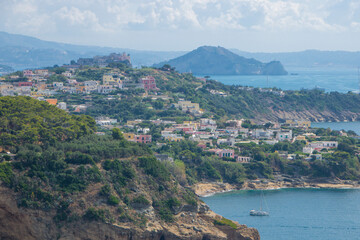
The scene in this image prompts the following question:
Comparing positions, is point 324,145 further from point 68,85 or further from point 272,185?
point 68,85

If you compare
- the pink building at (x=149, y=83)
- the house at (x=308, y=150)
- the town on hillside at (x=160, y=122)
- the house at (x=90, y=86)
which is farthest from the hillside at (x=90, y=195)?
the pink building at (x=149, y=83)

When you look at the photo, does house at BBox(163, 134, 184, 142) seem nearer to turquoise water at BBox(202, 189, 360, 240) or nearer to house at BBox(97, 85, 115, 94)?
turquoise water at BBox(202, 189, 360, 240)

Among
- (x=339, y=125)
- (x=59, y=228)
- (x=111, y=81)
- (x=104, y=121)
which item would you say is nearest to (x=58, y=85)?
(x=111, y=81)

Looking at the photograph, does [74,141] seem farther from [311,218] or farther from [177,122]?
[177,122]

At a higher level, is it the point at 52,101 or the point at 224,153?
the point at 52,101

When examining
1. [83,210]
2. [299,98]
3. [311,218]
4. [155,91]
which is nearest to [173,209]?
[83,210]

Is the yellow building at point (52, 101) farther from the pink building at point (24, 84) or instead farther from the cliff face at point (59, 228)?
the cliff face at point (59, 228)

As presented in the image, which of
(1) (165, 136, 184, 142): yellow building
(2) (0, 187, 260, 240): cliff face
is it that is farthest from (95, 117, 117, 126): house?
(2) (0, 187, 260, 240): cliff face
